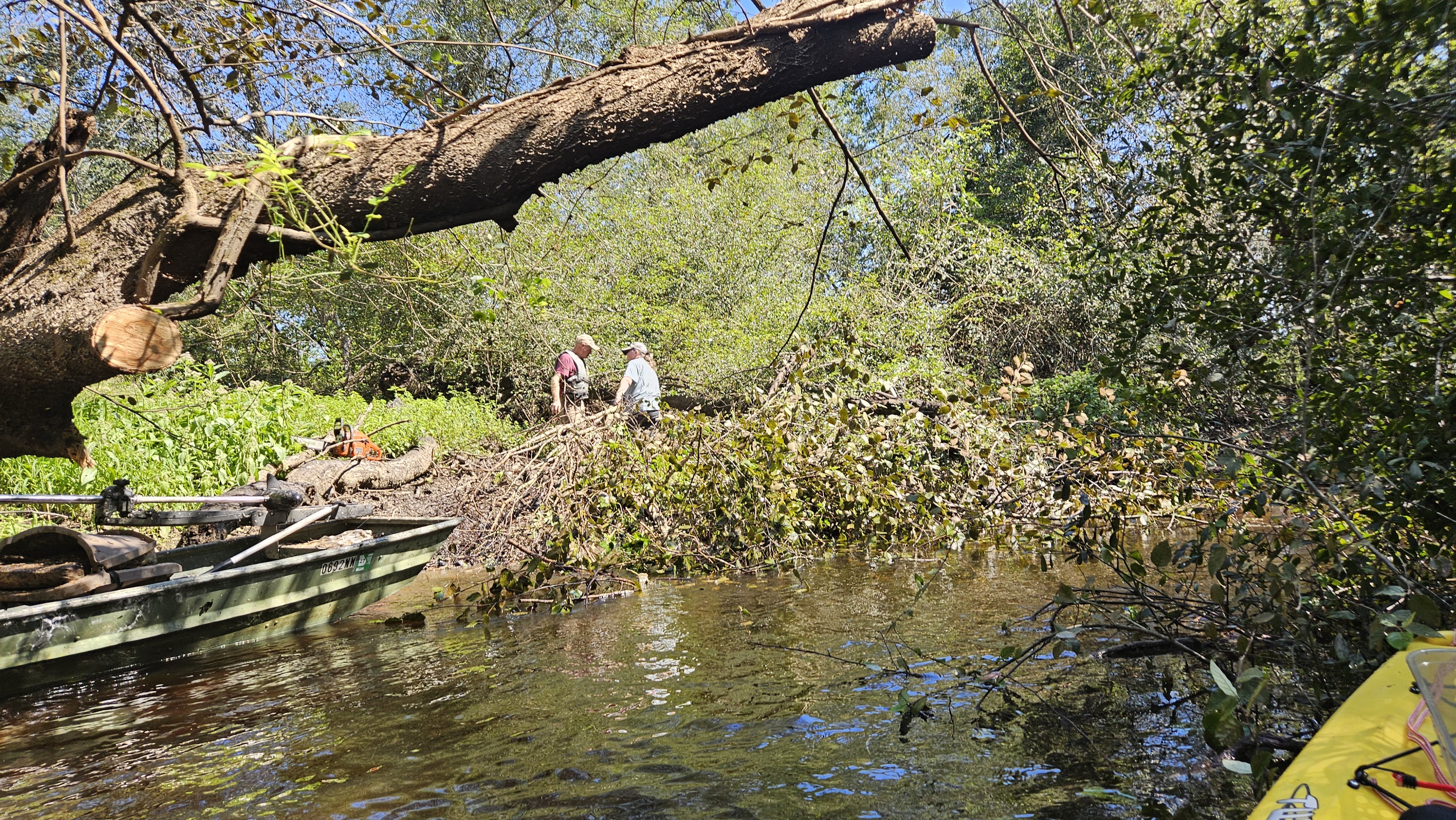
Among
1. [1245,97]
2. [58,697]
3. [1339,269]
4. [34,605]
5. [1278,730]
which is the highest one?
[1245,97]

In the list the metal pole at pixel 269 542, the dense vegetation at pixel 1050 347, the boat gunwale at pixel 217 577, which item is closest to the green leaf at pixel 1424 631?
the dense vegetation at pixel 1050 347

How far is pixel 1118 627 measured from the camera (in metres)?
4.05

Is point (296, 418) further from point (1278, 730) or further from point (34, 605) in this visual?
point (1278, 730)

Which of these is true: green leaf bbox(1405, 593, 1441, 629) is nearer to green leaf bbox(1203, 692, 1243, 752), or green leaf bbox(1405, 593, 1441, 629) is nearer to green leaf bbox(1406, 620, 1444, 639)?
green leaf bbox(1406, 620, 1444, 639)

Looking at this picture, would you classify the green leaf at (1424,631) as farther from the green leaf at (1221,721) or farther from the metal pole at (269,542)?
the metal pole at (269,542)

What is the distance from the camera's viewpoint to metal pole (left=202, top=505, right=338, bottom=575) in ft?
23.4

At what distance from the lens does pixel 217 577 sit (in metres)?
6.73

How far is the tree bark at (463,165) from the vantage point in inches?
172

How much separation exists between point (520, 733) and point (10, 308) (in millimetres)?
3045

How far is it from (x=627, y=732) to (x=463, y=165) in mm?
2928

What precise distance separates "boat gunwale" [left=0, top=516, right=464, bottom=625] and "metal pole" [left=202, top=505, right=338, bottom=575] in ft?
0.26

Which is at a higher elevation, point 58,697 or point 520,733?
point 58,697

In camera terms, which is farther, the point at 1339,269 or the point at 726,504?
the point at 726,504

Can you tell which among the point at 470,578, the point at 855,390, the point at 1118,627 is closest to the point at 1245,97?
the point at 1118,627
